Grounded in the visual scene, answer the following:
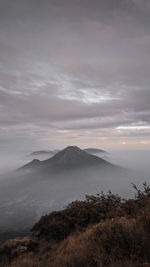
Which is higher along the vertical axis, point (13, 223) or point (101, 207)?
point (101, 207)

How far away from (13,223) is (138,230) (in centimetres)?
24110

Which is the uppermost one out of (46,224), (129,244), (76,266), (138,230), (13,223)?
(138,230)

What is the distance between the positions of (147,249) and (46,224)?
9188 mm

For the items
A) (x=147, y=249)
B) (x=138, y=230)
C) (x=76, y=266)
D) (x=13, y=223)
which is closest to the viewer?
(x=147, y=249)

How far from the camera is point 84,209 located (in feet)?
37.4

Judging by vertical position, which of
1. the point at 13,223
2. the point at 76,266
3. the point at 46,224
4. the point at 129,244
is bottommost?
the point at 13,223

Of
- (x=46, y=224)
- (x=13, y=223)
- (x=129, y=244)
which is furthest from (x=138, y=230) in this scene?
(x=13, y=223)

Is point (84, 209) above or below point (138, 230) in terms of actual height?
below

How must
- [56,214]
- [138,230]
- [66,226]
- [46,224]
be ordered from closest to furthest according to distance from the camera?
1. [138,230]
2. [66,226]
3. [46,224]
4. [56,214]

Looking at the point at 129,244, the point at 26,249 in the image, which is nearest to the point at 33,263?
the point at 26,249

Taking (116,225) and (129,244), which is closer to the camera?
(129,244)

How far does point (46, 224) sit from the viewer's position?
1138cm

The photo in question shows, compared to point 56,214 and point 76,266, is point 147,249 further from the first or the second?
point 56,214

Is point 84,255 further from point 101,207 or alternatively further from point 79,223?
point 101,207
